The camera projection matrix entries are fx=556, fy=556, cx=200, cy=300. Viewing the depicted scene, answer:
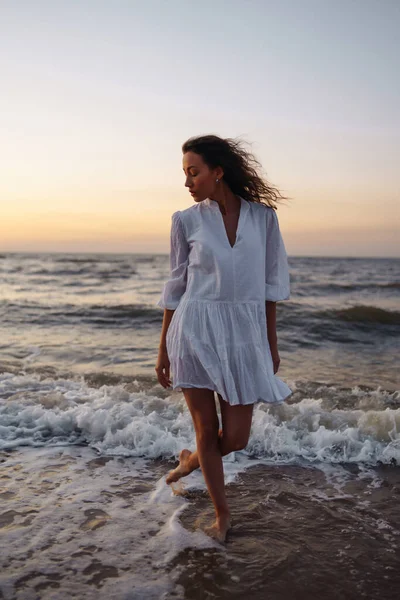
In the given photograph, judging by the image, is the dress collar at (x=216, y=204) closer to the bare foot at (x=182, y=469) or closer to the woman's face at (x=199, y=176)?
the woman's face at (x=199, y=176)

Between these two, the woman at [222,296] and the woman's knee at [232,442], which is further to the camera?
the woman's knee at [232,442]

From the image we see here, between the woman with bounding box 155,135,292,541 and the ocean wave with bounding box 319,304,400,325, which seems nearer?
the woman with bounding box 155,135,292,541

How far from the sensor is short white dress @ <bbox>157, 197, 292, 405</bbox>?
2742mm

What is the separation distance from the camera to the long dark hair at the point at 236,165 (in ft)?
9.34

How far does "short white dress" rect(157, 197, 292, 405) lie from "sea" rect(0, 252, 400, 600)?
83 cm

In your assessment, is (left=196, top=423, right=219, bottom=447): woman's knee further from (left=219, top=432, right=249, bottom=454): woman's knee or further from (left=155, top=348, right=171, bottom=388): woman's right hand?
(left=155, top=348, right=171, bottom=388): woman's right hand

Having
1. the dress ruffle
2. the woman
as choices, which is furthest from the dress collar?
the dress ruffle

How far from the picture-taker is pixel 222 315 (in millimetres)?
2770

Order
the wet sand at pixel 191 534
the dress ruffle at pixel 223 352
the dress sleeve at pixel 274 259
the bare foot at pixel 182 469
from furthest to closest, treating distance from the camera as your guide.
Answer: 1. the bare foot at pixel 182 469
2. the dress sleeve at pixel 274 259
3. the dress ruffle at pixel 223 352
4. the wet sand at pixel 191 534

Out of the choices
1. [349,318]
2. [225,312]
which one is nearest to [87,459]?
[225,312]

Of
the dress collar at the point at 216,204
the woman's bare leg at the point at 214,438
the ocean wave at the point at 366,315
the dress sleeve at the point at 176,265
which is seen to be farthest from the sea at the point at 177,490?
the ocean wave at the point at 366,315

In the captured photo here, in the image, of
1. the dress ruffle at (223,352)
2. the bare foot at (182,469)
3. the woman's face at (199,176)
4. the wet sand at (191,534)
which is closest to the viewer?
the wet sand at (191,534)

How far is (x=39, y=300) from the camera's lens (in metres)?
16.3

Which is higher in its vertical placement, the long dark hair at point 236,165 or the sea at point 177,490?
the long dark hair at point 236,165
